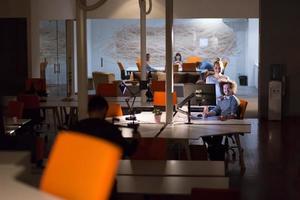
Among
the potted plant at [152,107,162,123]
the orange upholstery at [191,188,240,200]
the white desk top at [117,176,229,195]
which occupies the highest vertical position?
the potted plant at [152,107,162,123]

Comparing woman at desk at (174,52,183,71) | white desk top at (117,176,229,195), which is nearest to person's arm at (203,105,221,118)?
white desk top at (117,176,229,195)

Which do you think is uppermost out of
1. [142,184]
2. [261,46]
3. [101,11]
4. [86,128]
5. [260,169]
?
[101,11]

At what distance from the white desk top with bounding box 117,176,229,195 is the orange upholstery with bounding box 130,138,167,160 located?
997 millimetres

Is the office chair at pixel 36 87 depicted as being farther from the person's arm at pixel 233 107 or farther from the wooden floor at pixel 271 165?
the person's arm at pixel 233 107

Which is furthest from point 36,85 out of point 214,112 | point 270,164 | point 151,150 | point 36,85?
point 151,150

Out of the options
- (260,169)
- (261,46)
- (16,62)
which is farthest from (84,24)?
(16,62)

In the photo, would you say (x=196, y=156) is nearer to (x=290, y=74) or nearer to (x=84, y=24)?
(x=84, y=24)

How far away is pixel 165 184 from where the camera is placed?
464 cm

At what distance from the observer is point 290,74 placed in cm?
1385

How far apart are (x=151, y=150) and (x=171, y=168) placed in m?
0.79

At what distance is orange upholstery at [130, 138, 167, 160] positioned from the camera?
5895mm

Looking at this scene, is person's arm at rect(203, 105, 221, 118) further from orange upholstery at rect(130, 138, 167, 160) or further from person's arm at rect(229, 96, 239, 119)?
orange upholstery at rect(130, 138, 167, 160)

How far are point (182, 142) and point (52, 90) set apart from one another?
11.1 meters

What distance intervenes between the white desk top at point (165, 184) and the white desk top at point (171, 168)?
0.14 m
